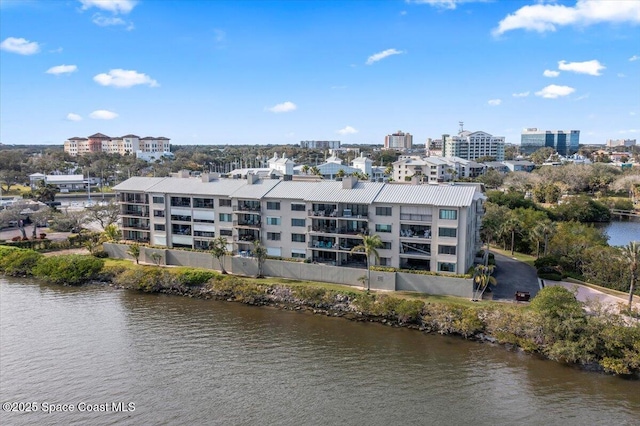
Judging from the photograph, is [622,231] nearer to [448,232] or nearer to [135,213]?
[448,232]

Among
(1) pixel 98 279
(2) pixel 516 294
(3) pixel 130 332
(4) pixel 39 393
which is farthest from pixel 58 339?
(2) pixel 516 294

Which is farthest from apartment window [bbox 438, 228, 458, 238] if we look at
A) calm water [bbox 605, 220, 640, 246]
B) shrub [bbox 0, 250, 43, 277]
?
shrub [bbox 0, 250, 43, 277]

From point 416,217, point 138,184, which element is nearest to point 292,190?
point 416,217

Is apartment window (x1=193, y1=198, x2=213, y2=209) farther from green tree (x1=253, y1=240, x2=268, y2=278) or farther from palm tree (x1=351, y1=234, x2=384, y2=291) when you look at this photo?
palm tree (x1=351, y1=234, x2=384, y2=291)

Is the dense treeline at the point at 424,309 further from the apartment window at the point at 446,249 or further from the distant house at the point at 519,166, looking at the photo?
the distant house at the point at 519,166

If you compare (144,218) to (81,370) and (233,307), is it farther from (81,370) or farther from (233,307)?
(81,370)
